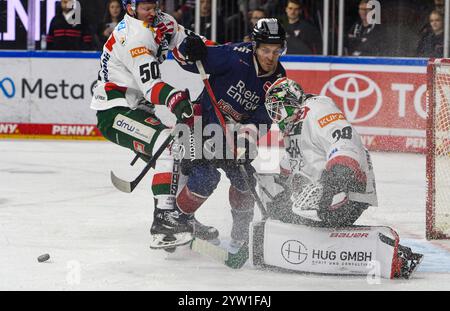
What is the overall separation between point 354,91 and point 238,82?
4517 millimetres

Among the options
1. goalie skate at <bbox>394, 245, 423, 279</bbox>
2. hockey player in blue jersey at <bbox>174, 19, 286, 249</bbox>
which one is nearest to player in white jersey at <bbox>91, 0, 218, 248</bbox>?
hockey player in blue jersey at <bbox>174, 19, 286, 249</bbox>

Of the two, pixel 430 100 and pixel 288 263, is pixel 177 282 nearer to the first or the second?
pixel 288 263

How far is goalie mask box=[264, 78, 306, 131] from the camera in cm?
500

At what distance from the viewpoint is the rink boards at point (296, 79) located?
970 centimetres

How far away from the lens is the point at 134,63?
213 inches

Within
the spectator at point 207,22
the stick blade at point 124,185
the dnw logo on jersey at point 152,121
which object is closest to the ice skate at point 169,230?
the stick blade at point 124,185

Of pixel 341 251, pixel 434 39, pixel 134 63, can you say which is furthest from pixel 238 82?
pixel 434 39

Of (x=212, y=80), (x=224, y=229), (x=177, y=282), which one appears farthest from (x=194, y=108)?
(x=177, y=282)

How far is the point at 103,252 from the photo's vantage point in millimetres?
5449

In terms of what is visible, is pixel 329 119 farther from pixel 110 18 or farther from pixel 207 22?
pixel 110 18

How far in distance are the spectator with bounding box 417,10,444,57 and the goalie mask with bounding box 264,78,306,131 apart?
500 centimetres

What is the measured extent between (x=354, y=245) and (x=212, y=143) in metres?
0.99

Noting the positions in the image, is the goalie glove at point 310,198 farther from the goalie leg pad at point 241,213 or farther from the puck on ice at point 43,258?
the puck on ice at point 43,258

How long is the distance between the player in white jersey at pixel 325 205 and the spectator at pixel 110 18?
554 centimetres
